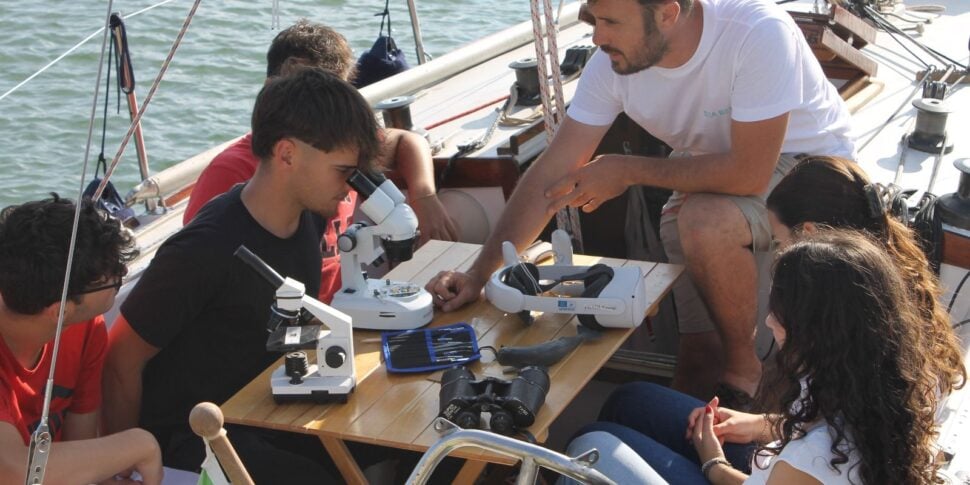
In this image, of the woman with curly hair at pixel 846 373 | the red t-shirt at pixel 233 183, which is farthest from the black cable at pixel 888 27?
the woman with curly hair at pixel 846 373

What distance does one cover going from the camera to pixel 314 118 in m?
2.62

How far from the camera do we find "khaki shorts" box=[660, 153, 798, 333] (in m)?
3.04

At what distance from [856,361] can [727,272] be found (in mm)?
1131

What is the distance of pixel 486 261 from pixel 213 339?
75 cm

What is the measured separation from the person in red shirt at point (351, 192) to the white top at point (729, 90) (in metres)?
0.61

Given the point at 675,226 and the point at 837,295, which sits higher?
the point at 837,295

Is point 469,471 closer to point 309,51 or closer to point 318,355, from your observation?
point 318,355

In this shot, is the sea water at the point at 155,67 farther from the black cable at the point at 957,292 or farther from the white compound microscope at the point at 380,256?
the black cable at the point at 957,292

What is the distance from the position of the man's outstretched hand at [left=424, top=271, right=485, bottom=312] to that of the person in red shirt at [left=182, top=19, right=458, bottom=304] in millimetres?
639

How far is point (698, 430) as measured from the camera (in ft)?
8.04

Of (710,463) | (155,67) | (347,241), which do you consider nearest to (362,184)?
(347,241)

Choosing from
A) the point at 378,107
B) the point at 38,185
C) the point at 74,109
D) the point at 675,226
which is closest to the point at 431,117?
the point at 378,107

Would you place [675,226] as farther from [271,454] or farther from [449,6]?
[449,6]

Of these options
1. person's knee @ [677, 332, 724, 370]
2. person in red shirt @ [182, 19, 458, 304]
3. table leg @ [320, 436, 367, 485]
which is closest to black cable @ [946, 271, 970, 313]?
person's knee @ [677, 332, 724, 370]
